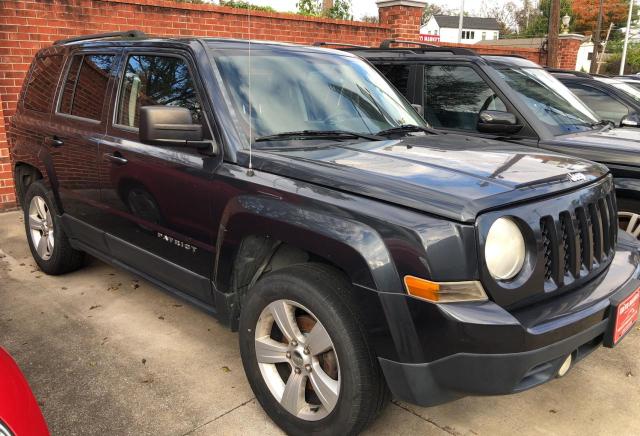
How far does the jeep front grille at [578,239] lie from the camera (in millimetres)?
2305

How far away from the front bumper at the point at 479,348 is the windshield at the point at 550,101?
3.07 m

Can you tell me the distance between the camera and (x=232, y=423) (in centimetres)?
283

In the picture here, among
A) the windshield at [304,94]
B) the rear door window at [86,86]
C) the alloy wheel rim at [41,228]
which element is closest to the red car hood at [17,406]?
the windshield at [304,94]

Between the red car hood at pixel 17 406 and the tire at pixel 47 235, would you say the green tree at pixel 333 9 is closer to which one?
the tire at pixel 47 235

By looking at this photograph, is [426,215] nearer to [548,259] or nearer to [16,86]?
[548,259]

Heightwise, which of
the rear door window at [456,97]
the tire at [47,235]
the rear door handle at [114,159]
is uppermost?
the rear door window at [456,97]

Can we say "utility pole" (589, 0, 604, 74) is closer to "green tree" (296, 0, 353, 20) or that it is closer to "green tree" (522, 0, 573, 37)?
"green tree" (522, 0, 573, 37)

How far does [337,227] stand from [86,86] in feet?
8.85

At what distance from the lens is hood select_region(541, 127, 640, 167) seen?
14.0 feet

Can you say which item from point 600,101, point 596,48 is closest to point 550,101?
point 600,101

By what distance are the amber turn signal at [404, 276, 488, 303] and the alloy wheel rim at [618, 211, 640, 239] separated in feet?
8.92

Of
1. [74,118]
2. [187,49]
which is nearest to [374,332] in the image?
[187,49]

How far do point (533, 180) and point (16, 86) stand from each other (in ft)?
21.4

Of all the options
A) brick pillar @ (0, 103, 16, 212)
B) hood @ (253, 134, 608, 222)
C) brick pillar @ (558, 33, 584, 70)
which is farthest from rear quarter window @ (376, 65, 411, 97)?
brick pillar @ (558, 33, 584, 70)
